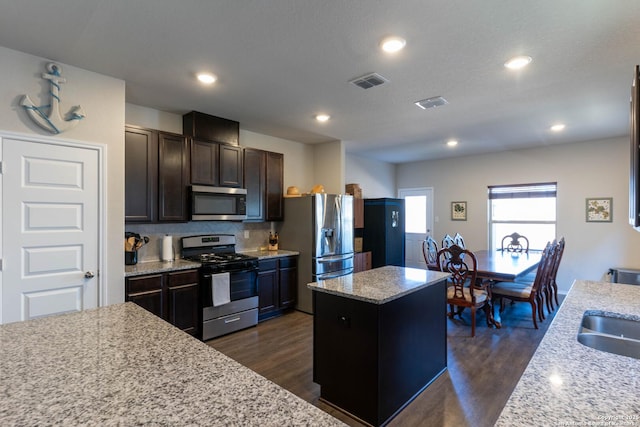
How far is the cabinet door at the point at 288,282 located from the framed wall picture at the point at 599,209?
4.81m

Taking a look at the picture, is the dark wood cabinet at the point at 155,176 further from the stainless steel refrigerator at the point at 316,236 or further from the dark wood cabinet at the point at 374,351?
the dark wood cabinet at the point at 374,351

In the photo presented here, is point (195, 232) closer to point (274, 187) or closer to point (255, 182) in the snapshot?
point (255, 182)

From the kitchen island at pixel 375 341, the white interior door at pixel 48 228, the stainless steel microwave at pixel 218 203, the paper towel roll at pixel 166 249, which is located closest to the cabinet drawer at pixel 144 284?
the white interior door at pixel 48 228

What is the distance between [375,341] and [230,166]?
2.90m

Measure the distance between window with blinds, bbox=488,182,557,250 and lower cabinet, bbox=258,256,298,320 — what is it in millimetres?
4138

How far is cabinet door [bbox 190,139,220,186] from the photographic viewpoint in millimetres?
3754

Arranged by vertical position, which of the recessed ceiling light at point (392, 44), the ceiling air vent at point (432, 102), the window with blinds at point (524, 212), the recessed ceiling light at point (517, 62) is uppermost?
the recessed ceiling light at point (392, 44)

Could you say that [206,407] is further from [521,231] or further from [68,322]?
[521,231]

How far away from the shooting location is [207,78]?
290 cm

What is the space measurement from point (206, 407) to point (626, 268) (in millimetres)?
6444

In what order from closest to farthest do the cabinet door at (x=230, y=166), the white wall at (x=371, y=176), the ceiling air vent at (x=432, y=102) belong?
1. the ceiling air vent at (x=432, y=102)
2. the cabinet door at (x=230, y=166)
3. the white wall at (x=371, y=176)

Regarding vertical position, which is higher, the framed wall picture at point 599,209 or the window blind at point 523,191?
the window blind at point 523,191

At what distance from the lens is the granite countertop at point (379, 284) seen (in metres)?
2.09

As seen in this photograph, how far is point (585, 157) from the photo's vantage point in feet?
17.4
